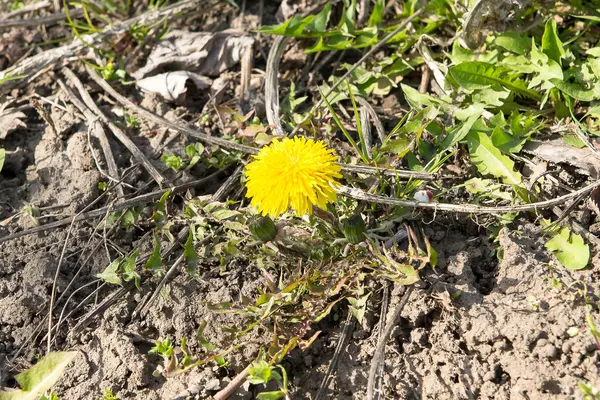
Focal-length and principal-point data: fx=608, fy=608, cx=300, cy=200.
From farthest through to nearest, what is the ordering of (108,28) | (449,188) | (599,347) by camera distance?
(108,28) → (449,188) → (599,347)

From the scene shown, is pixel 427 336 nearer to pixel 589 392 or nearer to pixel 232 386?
pixel 589 392

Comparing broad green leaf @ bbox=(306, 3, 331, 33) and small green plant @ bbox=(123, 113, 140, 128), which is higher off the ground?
broad green leaf @ bbox=(306, 3, 331, 33)

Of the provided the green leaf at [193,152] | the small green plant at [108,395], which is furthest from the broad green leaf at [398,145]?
the small green plant at [108,395]

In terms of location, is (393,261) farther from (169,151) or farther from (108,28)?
(108,28)

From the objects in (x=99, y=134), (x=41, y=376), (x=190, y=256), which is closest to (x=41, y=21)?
(x=99, y=134)

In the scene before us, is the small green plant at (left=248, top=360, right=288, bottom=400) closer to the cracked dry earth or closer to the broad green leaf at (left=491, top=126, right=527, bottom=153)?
the cracked dry earth

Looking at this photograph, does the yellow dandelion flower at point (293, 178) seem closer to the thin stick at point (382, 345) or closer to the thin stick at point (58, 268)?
the thin stick at point (382, 345)

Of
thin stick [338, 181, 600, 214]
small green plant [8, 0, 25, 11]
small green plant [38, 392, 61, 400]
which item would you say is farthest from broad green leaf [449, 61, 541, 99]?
small green plant [8, 0, 25, 11]

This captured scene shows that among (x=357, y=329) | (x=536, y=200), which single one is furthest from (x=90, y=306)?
(x=536, y=200)

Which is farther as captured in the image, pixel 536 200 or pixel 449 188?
pixel 449 188
